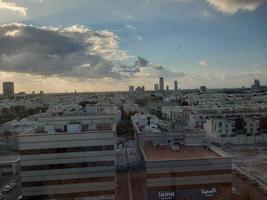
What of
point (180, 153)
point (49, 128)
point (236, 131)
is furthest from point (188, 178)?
point (236, 131)

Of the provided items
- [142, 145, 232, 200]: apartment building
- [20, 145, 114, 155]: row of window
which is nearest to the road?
[142, 145, 232, 200]: apartment building

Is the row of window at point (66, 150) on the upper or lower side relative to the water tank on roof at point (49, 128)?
lower

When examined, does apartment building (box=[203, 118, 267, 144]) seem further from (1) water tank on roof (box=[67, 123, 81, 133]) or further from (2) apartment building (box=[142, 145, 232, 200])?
(1) water tank on roof (box=[67, 123, 81, 133])

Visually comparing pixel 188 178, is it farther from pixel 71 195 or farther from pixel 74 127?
pixel 74 127

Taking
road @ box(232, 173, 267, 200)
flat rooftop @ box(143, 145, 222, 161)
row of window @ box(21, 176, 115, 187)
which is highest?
flat rooftop @ box(143, 145, 222, 161)

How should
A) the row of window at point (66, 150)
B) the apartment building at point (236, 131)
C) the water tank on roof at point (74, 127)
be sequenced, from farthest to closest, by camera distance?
the apartment building at point (236, 131) → the water tank on roof at point (74, 127) → the row of window at point (66, 150)

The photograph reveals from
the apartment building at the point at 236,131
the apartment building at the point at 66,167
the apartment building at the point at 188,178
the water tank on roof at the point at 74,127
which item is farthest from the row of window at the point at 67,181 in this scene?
the apartment building at the point at 236,131

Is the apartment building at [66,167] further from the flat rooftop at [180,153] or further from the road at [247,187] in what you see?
the road at [247,187]

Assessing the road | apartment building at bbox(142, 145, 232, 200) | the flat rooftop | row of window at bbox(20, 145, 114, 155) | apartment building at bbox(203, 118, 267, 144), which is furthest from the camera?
apartment building at bbox(203, 118, 267, 144)

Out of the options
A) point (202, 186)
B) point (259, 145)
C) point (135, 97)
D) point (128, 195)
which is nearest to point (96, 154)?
point (128, 195)
